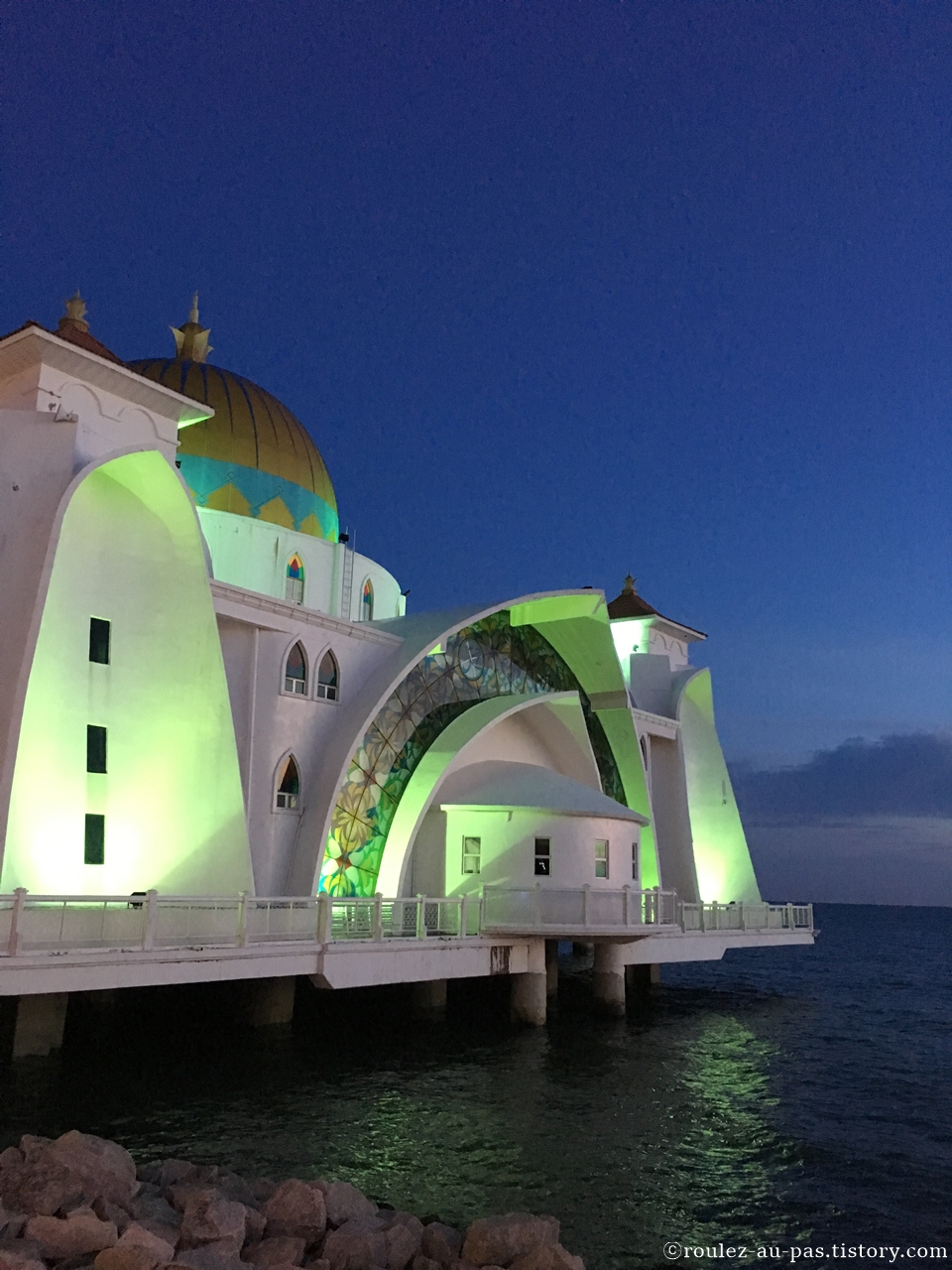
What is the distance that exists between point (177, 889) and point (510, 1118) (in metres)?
6.81

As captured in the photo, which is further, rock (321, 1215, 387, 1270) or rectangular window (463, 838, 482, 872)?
rectangular window (463, 838, 482, 872)

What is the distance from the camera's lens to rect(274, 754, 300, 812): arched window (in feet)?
76.7

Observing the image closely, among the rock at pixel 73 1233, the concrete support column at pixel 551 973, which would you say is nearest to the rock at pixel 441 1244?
the rock at pixel 73 1233

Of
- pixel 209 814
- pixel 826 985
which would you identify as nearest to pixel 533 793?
pixel 209 814

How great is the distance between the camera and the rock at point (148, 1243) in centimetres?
924

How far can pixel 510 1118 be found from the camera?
17094mm

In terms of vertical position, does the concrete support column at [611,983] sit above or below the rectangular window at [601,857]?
below

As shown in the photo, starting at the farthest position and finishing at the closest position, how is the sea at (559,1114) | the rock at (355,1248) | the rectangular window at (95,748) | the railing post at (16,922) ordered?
the rectangular window at (95,748) < the railing post at (16,922) < the sea at (559,1114) < the rock at (355,1248)

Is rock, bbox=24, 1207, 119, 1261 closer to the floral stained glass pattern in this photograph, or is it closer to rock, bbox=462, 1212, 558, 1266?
rock, bbox=462, 1212, 558, 1266

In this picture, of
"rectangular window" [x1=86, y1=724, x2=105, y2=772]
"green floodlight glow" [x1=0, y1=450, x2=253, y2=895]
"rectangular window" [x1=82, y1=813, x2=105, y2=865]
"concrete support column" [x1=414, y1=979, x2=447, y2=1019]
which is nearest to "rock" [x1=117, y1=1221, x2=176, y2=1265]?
"green floodlight glow" [x1=0, y1=450, x2=253, y2=895]

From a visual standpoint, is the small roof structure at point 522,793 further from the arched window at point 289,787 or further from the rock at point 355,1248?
the rock at point 355,1248

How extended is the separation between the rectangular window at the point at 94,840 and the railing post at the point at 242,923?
10.0 feet

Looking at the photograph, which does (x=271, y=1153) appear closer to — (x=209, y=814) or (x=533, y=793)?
(x=209, y=814)

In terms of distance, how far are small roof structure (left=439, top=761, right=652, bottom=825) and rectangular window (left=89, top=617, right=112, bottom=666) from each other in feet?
29.8
